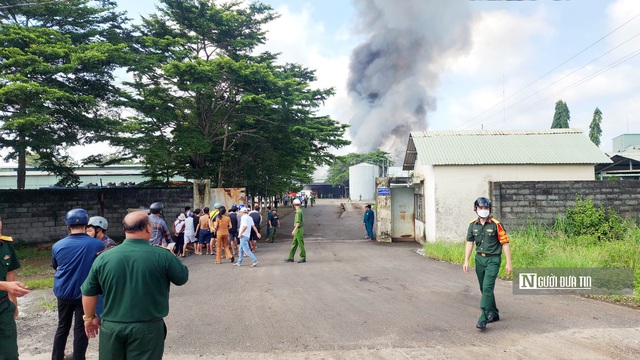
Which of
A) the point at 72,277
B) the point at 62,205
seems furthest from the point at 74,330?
the point at 62,205

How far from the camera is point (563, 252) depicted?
949 cm

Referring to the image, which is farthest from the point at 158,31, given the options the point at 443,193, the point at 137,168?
the point at 137,168

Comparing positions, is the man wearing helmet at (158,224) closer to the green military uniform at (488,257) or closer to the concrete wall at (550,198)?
the green military uniform at (488,257)

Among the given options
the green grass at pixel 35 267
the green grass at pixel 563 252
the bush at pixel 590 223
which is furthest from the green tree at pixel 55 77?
the bush at pixel 590 223

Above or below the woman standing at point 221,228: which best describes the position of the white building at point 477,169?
above

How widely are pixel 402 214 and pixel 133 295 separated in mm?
14634

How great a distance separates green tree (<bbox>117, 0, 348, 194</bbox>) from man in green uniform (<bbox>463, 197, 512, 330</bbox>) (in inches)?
466

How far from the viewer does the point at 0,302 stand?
3.55m

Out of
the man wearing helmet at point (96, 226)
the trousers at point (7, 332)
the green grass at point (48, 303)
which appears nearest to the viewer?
the trousers at point (7, 332)

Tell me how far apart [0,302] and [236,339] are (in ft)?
8.44

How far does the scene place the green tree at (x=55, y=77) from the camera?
38.3ft

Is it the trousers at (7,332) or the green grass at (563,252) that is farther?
the green grass at (563,252)

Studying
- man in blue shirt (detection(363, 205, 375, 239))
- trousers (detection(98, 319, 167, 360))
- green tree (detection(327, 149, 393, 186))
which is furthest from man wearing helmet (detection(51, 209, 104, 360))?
green tree (detection(327, 149, 393, 186))

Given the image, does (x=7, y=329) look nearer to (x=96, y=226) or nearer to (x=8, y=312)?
(x=8, y=312)
